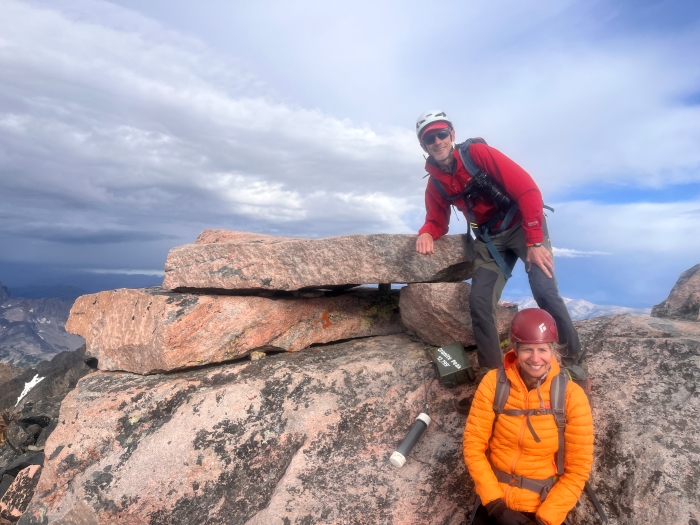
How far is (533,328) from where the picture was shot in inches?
A: 221

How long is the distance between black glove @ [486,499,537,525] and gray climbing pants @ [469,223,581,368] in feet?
8.60

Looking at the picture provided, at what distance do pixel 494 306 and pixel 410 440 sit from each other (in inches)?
112

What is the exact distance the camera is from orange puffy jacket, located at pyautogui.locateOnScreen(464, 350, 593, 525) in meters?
5.43

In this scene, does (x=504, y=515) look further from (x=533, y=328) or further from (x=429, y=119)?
(x=429, y=119)

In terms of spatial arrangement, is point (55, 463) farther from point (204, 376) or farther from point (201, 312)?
point (201, 312)

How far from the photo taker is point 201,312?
9258mm

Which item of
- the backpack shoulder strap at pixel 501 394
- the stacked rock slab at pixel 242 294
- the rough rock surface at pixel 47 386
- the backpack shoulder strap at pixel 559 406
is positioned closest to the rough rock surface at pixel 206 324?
the stacked rock slab at pixel 242 294

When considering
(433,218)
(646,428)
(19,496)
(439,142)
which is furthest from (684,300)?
(19,496)

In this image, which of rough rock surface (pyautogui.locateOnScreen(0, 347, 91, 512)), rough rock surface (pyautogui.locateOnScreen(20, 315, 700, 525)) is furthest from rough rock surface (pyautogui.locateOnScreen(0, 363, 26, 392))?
rough rock surface (pyautogui.locateOnScreen(20, 315, 700, 525))

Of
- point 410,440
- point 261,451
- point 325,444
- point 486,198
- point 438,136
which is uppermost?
point 438,136

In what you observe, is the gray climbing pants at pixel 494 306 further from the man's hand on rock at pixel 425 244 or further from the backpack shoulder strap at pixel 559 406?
the backpack shoulder strap at pixel 559 406

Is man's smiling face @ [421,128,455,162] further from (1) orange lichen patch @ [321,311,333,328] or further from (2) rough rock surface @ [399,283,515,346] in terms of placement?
(1) orange lichen patch @ [321,311,333,328]

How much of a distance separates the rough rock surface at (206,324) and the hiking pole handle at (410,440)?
325 cm

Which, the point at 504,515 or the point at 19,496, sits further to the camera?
the point at 19,496
